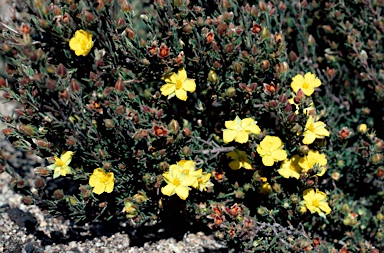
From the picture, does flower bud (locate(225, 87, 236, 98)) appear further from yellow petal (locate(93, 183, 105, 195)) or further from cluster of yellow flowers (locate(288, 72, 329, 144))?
yellow petal (locate(93, 183, 105, 195))

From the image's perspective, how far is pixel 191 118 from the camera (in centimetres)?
327

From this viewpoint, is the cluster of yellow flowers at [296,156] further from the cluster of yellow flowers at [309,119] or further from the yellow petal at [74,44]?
the yellow petal at [74,44]

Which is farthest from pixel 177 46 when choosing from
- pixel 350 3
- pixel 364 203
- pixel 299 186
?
pixel 364 203

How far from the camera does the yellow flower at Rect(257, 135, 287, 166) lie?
2.75 m

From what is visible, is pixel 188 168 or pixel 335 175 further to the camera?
pixel 335 175

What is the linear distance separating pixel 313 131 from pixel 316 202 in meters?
0.39

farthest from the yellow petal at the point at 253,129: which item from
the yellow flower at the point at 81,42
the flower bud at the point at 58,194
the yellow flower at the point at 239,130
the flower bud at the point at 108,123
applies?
the flower bud at the point at 58,194

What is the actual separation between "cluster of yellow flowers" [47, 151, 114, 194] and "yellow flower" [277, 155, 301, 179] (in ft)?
2.97

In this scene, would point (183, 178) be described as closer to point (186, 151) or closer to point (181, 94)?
point (186, 151)

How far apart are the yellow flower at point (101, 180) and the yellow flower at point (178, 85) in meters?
0.51

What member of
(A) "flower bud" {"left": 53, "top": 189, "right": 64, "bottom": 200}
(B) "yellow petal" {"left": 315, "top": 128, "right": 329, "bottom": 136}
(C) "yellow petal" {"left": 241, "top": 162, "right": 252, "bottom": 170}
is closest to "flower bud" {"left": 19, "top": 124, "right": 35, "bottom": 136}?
(A) "flower bud" {"left": 53, "top": 189, "right": 64, "bottom": 200}

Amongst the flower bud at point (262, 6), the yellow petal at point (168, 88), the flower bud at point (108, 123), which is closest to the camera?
the flower bud at point (108, 123)

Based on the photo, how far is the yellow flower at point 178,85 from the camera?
9.11 ft

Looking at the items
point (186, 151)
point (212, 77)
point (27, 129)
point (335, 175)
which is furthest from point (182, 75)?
point (335, 175)
